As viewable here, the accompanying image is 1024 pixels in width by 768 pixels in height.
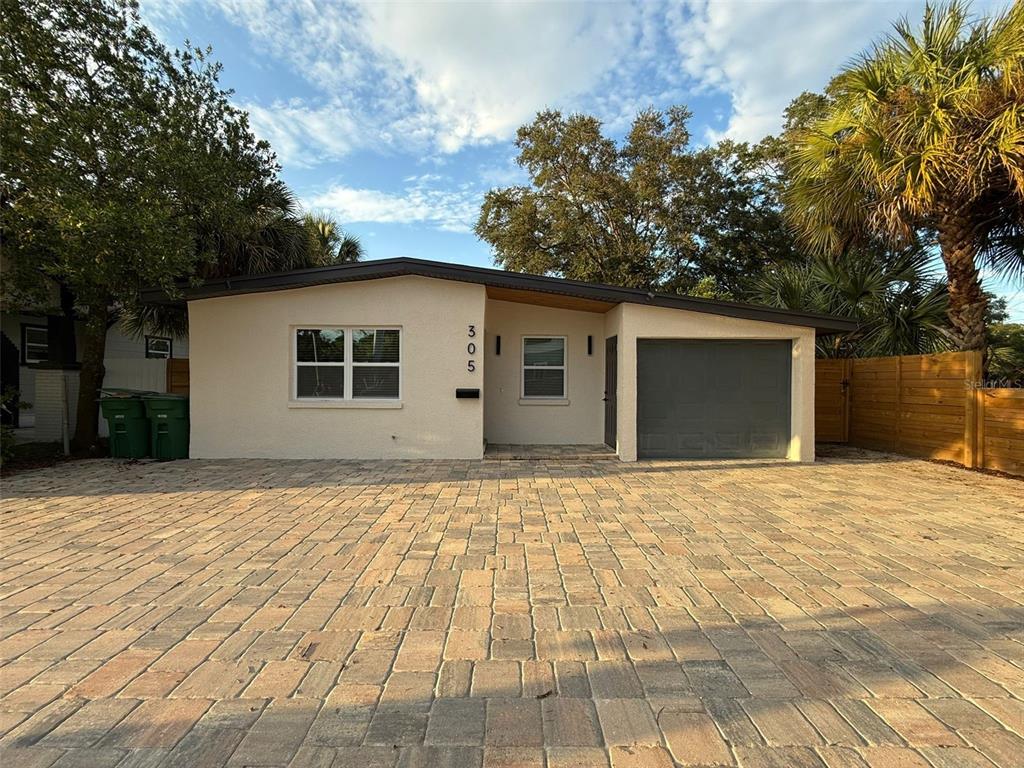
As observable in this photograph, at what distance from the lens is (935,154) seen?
7.58m

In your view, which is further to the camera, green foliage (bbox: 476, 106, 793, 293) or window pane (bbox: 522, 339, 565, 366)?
green foliage (bbox: 476, 106, 793, 293)

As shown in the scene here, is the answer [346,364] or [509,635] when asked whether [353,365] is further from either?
[509,635]

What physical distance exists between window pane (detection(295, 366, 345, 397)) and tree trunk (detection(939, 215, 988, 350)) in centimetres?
1015

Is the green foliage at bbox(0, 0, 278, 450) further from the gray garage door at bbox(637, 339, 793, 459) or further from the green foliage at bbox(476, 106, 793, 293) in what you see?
the green foliage at bbox(476, 106, 793, 293)

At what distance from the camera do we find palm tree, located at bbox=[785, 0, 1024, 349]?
24.1 ft

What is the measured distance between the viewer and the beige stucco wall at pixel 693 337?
9.34 metres

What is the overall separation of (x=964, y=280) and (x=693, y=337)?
4.31 meters


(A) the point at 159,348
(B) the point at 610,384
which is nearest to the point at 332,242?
(A) the point at 159,348

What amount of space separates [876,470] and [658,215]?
13.0m

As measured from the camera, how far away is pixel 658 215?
63.5 ft

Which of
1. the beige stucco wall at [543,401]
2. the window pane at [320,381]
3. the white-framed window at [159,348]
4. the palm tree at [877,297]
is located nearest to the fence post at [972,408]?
the palm tree at [877,297]

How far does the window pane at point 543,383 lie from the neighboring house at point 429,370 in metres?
1.74

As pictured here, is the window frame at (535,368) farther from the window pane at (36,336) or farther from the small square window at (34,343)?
the window pane at (36,336)

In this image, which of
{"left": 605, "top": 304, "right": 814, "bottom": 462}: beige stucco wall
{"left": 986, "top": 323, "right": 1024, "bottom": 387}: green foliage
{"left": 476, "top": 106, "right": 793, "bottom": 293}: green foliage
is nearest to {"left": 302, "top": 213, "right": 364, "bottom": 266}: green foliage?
{"left": 476, "top": 106, "right": 793, "bottom": 293}: green foliage
